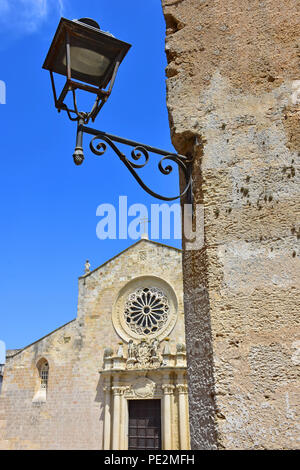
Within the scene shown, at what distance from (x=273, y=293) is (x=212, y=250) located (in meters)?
0.36

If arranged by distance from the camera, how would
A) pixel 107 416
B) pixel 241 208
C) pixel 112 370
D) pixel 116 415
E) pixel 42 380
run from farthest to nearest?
pixel 42 380
pixel 112 370
pixel 107 416
pixel 116 415
pixel 241 208

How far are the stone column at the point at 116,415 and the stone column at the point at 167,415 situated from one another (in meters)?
1.52

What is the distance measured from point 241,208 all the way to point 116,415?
42.4 feet

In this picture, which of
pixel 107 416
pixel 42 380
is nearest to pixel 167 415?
pixel 107 416

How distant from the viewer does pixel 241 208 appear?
6.77ft

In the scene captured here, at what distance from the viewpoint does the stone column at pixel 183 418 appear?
12.5 metres

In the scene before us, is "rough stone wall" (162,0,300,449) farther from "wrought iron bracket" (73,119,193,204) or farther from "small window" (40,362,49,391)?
"small window" (40,362,49,391)

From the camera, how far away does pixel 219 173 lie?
2164 millimetres

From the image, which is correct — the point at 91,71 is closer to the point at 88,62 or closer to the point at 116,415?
the point at 88,62

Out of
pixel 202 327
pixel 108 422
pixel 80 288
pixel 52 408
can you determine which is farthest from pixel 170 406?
pixel 202 327

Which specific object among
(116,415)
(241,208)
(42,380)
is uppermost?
(42,380)

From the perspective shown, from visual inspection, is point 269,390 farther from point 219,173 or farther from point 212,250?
point 219,173

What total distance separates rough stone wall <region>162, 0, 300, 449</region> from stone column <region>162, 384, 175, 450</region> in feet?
39.0

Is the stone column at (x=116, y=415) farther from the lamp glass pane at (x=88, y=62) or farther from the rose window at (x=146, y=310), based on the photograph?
the lamp glass pane at (x=88, y=62)
